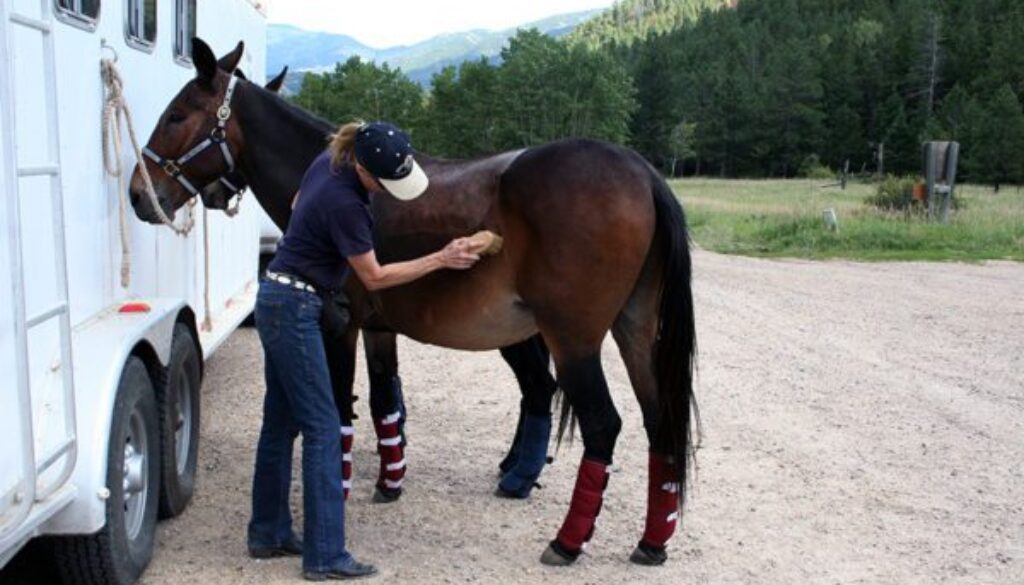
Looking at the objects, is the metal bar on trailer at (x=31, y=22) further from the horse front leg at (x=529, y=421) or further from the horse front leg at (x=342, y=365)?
the horse front leg at (x=529, y=421)

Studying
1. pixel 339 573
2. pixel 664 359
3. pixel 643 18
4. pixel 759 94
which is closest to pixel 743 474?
pixel 664 359

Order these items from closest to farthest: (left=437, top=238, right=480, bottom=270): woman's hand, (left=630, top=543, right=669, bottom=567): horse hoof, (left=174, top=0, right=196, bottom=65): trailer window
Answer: (left=437, top=238, right=480, bottom=270): woman's hand < (left=630, top=543, right=669, bottom=567): horse hoof < (left=174, top=0, right=196, bottom=65): trailer window

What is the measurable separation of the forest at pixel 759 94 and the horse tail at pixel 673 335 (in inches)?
2155

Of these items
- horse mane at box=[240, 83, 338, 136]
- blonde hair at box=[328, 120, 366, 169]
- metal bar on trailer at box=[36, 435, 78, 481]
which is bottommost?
metal bar on trailer at box=[36, 435, 78, 481]

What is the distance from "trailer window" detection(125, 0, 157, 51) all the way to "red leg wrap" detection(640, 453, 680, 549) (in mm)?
3019

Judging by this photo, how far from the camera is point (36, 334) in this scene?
3.06m

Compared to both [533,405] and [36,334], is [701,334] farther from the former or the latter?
[36,334]

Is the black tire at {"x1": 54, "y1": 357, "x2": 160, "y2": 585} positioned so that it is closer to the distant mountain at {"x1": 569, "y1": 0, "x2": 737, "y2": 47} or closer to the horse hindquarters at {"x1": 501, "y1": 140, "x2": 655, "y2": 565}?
the horse hindquarters at {"x1": 501, "y1": 140, "x2": 655, "y2": 565}

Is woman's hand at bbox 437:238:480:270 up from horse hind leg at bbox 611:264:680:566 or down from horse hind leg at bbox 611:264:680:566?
up

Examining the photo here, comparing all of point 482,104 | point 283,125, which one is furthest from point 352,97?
point 283,125

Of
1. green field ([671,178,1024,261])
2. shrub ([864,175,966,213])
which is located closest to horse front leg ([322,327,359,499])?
green field ([671,178,1024,261])

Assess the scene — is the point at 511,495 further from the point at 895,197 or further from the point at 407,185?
the point at 895,197

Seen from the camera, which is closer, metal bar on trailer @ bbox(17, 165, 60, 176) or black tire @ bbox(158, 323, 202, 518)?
metal bar on trailer @ bbox(17, 165, 60, 176)

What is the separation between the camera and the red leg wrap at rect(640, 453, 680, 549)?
4.38 m
